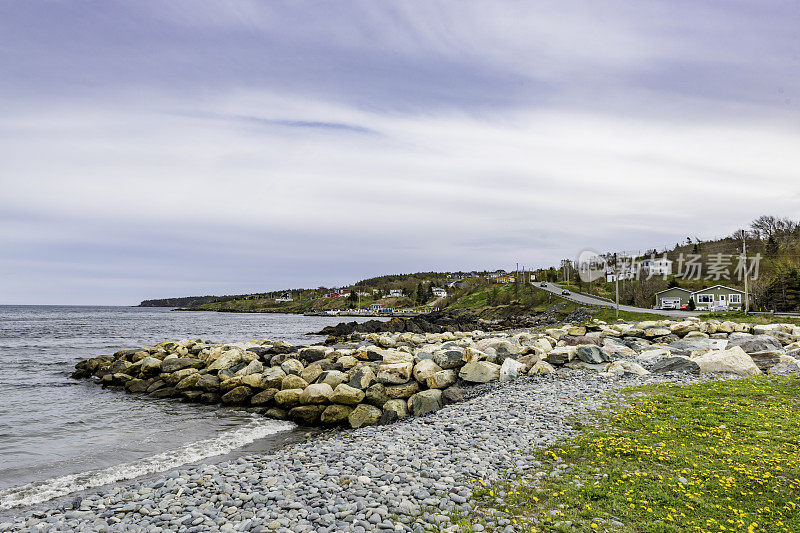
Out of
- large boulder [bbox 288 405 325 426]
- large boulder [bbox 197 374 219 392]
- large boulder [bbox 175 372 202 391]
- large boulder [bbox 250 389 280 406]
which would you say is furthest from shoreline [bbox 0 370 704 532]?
large boulder [bbox 175 372 202 391]

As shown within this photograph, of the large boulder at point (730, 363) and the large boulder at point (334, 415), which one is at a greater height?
the large boulder at point (730, 363)

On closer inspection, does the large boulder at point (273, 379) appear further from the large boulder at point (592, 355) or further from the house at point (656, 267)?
the house at point (656, 267)

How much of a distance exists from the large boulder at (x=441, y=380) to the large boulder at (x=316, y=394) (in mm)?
3431

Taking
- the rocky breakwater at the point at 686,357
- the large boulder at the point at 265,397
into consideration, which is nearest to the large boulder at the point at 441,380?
the rocky breakwater at the point at 686,357

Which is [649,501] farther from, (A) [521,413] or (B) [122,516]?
(B) [122,516]

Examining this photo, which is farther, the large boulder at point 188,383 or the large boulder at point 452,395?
the large boulder at point 188,383

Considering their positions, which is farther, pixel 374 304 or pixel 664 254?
pixel 374 304

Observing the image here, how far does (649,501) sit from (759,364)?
44.3ft

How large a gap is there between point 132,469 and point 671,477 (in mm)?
11007

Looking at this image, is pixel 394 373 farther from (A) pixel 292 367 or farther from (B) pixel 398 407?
(A) pixel 292 367

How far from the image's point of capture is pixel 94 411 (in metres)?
17.0

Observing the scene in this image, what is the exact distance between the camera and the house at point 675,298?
222ft

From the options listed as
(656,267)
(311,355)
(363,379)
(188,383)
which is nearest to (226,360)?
(188,383)

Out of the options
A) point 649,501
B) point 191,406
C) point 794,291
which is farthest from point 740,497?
point 794,291
